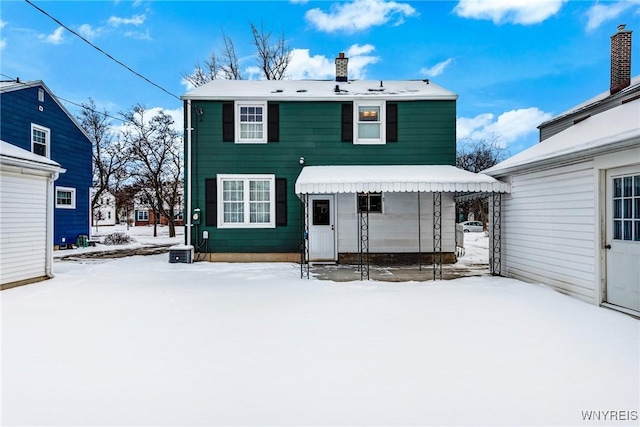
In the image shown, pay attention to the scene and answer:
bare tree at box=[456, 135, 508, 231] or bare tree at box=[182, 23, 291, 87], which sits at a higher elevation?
bare tree at box=[182, 23, 291, 87]

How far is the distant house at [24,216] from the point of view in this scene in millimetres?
7496

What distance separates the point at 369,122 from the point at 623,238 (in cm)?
793

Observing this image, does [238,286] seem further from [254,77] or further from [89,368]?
[254,77]

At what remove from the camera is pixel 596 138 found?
19.5ft

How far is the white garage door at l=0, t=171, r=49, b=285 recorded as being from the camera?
24.6 ft

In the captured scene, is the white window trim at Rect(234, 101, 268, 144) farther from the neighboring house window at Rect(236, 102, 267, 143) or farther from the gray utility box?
the gray utility box

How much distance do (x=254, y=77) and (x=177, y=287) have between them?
1711cm

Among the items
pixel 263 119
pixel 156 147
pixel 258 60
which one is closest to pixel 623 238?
pixel 263 119

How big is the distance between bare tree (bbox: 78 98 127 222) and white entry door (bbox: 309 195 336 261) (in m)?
20.4

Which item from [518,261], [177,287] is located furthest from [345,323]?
[518,261]

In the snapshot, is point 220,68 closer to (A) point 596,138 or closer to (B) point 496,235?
(B) point 496,235

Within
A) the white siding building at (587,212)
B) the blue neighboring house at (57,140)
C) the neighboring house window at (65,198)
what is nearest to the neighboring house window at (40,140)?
the blue neighboring house at (57,140)

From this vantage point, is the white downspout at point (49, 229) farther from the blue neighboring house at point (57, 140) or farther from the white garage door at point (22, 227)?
the blue neighboring house at point (57, 140)

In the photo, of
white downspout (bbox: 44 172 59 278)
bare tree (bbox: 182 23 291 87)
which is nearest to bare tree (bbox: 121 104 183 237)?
bare tree (bbox: 182 23 291 87)
